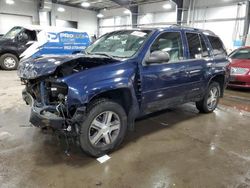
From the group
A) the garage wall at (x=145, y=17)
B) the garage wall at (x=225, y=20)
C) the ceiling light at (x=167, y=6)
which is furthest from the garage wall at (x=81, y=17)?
the garage wall at (x=225, y=20)

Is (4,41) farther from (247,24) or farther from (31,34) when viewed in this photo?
(247,24)

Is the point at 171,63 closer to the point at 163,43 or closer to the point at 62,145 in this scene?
the point at 163,43

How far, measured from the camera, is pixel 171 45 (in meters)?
3.69

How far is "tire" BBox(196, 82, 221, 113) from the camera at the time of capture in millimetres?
4695

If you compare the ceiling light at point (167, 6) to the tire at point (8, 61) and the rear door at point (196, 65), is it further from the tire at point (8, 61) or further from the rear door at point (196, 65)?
the rear door at point (196, 65)

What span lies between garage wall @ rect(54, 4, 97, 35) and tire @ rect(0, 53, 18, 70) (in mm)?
10354

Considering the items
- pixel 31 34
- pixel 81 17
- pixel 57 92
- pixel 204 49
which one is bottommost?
pixel 57 92

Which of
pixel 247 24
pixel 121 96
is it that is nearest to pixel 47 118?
pixel 121 96

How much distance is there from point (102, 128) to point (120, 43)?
1422 millimetres

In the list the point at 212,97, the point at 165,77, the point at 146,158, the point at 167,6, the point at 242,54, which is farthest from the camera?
the point at 167,6

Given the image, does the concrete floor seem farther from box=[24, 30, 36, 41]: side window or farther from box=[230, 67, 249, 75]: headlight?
box=[24, 30, 36, 41]: side window

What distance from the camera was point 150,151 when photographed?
3.20m

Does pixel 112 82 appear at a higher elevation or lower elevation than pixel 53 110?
higher

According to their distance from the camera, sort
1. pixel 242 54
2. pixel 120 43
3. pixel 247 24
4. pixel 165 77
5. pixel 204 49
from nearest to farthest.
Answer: pixel 165 77, pixel 120 43, pixel 204 49, pixel 242 54, pixel 247 24
